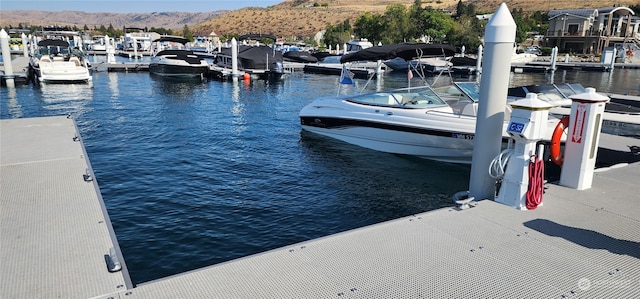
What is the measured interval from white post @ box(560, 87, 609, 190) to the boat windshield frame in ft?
16.1

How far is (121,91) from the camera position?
25.3 meters

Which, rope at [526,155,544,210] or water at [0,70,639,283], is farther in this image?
water at [0,70,639,283]

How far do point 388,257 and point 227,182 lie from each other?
20.2 feet

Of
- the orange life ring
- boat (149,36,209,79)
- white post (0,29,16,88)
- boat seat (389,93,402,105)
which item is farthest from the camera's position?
boat (149,36,209,79)

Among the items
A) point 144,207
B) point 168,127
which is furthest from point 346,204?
point 168,127

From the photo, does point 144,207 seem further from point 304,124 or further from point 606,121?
point 606,121

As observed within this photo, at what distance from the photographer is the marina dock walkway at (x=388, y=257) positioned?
3.54 metres

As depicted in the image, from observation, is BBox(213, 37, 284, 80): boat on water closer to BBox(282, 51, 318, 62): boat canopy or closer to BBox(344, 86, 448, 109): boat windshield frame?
BBox(282, 51, 318, 62): boat canopy

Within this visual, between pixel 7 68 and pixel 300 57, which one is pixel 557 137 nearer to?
pixel 7 68

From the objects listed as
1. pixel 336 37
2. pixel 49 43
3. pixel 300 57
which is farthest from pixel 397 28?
pixel 49 43

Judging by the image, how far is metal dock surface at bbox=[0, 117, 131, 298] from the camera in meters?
3.53

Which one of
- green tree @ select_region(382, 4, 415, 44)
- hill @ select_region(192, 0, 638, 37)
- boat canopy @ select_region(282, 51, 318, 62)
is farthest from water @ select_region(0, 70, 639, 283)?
hill @ select_region(192, 0, 638, 37)

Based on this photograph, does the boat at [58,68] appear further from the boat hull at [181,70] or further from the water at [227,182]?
the water at [227,182]

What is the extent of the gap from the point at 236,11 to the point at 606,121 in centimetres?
15148
